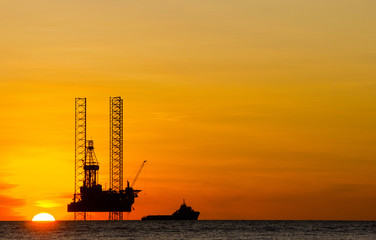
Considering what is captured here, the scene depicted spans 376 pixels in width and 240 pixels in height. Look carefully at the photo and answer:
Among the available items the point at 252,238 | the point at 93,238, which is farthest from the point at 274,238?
the point at 93,238

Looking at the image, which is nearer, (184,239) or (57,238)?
(184,239)

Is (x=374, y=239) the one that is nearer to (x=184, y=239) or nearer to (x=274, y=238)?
(x=274, y=238)

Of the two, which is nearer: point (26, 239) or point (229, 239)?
point (229, 239)

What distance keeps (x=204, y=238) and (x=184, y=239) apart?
949cm

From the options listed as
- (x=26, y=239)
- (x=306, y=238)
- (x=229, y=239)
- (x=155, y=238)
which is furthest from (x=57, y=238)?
(x=306, y=238)

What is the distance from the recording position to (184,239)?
168 metres

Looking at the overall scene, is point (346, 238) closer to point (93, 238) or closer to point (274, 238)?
point (274, 238)

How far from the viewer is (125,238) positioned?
17525 centimetres

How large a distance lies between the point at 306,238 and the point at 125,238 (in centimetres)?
3468

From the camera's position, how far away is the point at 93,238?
176m

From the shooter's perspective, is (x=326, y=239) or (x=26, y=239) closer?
(x=326, y=239)

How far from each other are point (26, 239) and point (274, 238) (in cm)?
4958

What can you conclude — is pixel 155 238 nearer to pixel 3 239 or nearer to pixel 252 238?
pixel 252 238

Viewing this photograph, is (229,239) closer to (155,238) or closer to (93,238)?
(155,238)
